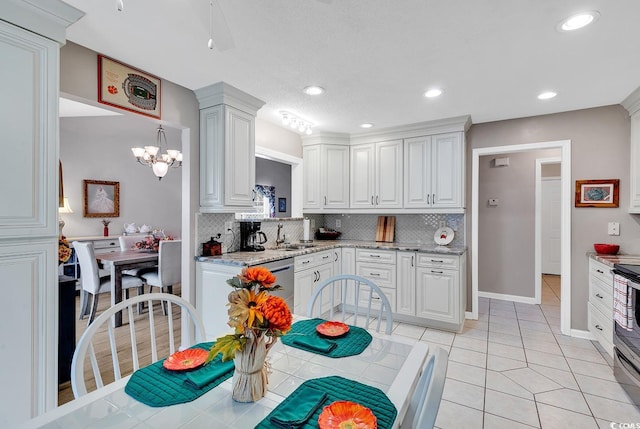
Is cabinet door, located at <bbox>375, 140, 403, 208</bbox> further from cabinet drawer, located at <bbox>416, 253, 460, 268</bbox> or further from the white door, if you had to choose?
the white door

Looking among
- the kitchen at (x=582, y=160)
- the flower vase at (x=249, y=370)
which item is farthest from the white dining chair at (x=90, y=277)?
the flower vase at (x=249, y=370)

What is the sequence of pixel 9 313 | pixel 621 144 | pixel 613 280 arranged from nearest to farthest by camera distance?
1. pixel 9 313
2. pixel 613 280
3. pixel 621 144

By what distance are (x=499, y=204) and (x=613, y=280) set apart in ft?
7.63

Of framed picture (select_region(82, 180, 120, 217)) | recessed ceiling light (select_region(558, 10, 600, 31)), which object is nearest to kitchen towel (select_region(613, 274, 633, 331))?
recessed ceiling light (select_region(558, 10, 600, 31))

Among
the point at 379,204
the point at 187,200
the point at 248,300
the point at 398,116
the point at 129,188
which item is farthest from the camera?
the point at 129,188

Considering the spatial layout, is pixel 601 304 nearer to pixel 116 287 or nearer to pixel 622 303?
pixel 622 303

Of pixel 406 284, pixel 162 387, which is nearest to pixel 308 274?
pixel 406 284

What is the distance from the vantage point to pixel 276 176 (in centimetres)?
686

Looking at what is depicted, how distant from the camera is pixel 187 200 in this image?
2.85 metres

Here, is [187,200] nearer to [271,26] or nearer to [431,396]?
[271,26]

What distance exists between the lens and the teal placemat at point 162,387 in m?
0.96

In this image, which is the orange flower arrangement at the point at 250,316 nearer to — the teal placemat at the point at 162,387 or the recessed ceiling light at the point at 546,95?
the teal placemat at the point at 162,387

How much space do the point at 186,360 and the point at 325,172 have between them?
340 cm

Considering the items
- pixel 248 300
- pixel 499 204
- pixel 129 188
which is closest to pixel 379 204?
pixel 499 204
